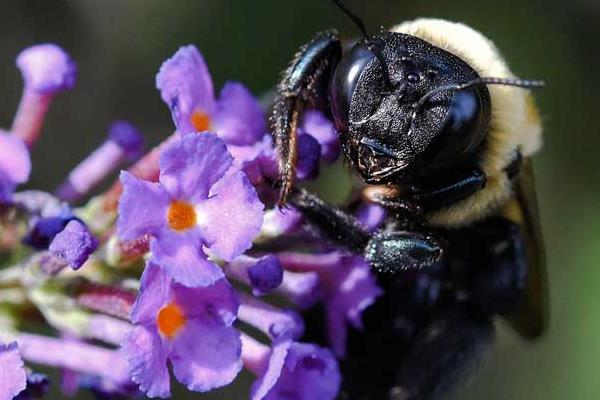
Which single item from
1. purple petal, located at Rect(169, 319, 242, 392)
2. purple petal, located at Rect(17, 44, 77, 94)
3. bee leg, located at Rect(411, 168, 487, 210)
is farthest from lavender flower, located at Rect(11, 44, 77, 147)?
bee leg, located at Rect(411, 168, 487, 210)

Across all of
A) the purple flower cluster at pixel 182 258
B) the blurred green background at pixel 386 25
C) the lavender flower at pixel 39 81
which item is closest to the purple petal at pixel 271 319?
the purple flower cluster at pixel 182 258

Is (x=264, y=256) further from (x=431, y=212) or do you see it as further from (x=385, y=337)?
(x=385, y=337)

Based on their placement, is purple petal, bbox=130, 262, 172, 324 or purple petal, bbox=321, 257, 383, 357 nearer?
purple petal, bbox=130, 262, 172, 324

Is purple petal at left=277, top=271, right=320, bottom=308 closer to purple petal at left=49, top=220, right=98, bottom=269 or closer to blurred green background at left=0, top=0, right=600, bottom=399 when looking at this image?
purple petal at left=49, top=220, right=98, bottom=269

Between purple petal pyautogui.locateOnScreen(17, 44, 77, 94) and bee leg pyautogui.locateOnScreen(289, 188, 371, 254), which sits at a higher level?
purple petal pyautogui.locateOnScreen(17, 44, 77, 94)

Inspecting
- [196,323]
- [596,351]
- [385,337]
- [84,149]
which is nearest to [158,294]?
[196,323]

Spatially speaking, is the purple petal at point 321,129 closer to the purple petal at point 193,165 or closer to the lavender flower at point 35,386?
the purple petal at point 193,165
